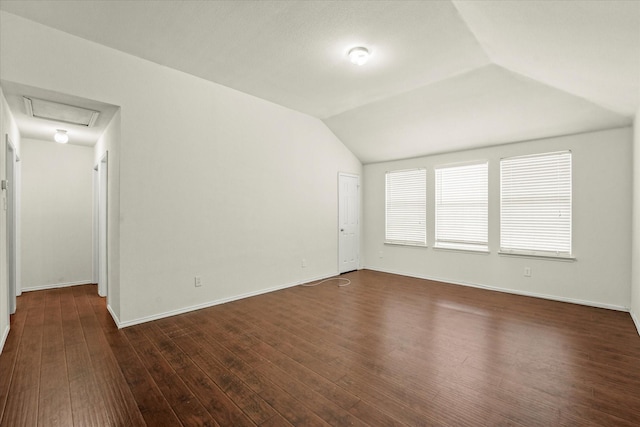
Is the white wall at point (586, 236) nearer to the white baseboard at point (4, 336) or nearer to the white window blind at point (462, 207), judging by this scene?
the white window blind at point (462, 207)

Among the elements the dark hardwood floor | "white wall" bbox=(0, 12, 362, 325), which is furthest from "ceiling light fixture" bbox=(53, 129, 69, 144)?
the dark hardwood floor

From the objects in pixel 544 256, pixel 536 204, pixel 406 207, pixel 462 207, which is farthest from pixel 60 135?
pixel 544 256

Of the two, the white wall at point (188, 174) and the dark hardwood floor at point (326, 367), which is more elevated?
the white wall at point (188, 174)

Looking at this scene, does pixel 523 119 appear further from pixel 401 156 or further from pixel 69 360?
pixel 69 360

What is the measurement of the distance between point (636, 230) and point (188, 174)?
5488 mm

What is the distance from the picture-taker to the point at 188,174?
390 centimetres

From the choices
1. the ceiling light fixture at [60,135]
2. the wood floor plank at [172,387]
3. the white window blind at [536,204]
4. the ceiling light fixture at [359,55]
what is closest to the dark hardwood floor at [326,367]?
the wood floor plank at [172,387]

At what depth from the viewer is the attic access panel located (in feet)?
10.7

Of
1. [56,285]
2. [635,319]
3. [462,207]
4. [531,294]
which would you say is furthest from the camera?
[462,207]

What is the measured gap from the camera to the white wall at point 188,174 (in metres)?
3.09

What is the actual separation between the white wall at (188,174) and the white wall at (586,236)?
10.3ft

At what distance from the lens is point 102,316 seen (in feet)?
12.3

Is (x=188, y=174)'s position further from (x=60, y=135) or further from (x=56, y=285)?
(x=56, y=285)

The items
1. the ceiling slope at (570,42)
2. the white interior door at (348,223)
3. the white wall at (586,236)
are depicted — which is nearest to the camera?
the ceiling slope at (570,42)
